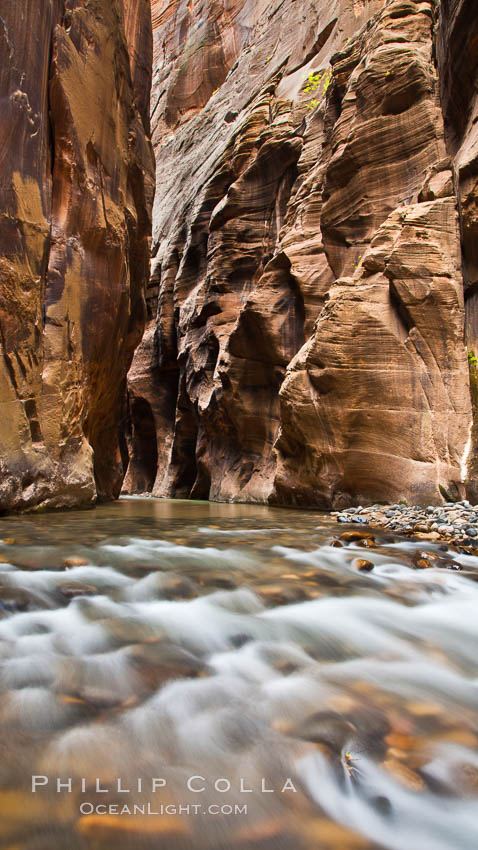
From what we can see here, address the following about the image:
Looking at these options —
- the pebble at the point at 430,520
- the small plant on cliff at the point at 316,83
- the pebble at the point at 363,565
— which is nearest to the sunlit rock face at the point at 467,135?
the pebble at the point at 430,520

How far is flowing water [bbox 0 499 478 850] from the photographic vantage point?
1.33 m

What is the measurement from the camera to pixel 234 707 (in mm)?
1870

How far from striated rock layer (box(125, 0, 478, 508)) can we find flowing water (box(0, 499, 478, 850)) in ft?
17.4

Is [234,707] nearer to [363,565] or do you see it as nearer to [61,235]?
[363,565]

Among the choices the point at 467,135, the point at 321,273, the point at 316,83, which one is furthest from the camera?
the point at 316,83

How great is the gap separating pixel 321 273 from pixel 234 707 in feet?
40.7

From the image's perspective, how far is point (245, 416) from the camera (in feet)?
52.0

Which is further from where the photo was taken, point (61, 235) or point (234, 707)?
point (61, 235)

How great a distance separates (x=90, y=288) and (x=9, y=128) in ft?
9.35

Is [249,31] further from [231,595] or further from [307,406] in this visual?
[231,595]

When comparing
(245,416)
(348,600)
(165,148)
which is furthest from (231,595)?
(165,148)

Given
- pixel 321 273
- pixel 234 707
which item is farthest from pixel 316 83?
pixel 234 707

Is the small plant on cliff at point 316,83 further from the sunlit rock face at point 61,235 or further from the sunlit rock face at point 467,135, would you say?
the sunlit rock face at point 467,135

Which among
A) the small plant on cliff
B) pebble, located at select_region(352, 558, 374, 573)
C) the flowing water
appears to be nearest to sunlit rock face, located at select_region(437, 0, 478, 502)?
pebble, located at select_region(352, 558, 374, 573)
